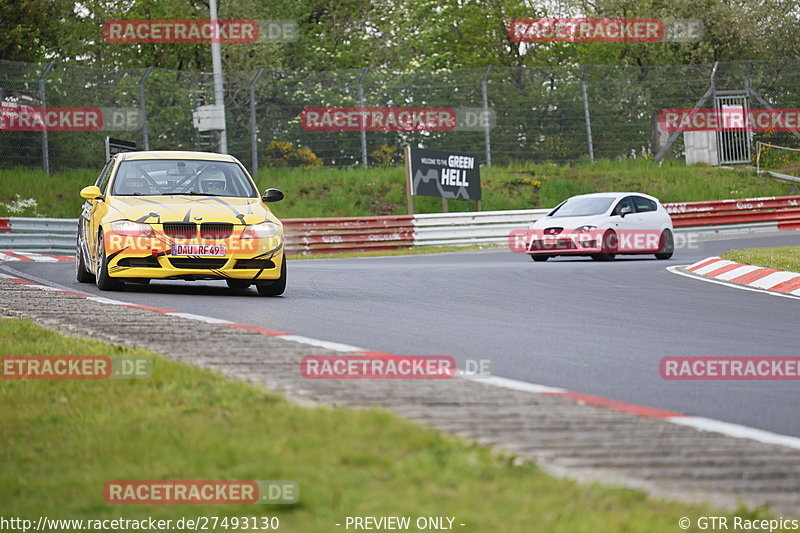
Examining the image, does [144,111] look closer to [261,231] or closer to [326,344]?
[261,231]

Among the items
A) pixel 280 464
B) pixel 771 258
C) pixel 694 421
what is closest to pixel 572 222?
pixel 771 258

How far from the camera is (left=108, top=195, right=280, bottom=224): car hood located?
13.0 meters

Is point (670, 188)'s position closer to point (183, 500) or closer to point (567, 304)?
point (567, 304)

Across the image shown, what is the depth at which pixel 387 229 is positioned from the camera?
98.0ft

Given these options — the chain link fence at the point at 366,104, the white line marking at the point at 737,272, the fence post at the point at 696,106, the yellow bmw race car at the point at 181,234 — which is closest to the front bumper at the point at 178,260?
the yellow bmw race car at the point at 181,234

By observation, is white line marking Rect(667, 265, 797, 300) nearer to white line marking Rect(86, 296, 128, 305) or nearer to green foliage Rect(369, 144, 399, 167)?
white line marking Rect(86, 296, 128, 305)

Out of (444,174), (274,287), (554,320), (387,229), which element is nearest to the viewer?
(554,320)

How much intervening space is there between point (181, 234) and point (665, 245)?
12.9 m

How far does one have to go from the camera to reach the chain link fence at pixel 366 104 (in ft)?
96.7

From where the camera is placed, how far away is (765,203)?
35031mm

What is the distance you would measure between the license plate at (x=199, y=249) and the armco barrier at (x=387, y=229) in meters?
14.4

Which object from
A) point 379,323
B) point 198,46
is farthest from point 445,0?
point 379,323

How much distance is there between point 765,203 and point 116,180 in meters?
25.0

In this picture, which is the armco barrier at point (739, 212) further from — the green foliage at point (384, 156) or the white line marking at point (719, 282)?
the white line marking at point (719, 282)
